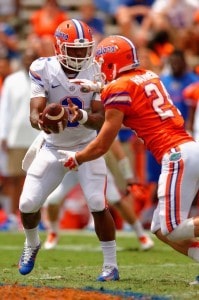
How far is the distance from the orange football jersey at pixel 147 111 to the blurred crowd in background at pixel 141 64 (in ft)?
9.58

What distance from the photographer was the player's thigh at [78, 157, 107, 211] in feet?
21.3

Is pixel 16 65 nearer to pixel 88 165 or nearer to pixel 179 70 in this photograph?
pixel 179 70

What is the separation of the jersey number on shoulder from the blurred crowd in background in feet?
9.53

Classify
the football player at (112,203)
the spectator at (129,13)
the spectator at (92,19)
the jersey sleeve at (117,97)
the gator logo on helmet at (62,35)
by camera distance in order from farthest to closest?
1. the spectator at (92,19)
2. the spectator at (129,13)
3. the football player at (112,203)
4. the gator logo on helmet at (62,35)
5. the jersey sleeve at (117,97)

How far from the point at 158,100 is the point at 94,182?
2.47 ft

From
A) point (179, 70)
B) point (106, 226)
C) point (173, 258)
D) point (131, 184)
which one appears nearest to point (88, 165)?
point (106, 226)

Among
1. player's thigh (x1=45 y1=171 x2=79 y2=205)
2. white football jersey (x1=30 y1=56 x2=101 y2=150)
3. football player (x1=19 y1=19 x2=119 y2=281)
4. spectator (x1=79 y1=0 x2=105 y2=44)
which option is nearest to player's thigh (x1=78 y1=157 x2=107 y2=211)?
football player (x1=19 y1=19 x2=119 y2=281)

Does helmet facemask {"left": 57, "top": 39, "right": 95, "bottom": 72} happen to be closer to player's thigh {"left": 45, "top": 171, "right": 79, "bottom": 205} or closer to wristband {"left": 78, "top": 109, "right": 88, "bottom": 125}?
wristband {"left": 78, "top": 109, "right": 88, "bottom": 125}

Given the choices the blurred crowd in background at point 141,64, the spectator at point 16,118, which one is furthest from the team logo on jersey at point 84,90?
the spectator at point 16,118

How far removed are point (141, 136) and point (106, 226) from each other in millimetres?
696

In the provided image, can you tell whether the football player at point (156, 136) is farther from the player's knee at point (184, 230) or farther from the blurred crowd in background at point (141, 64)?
the blurred crowd in background at point (141, 64)

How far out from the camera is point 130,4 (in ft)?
42.2

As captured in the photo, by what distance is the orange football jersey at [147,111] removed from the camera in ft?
19.9

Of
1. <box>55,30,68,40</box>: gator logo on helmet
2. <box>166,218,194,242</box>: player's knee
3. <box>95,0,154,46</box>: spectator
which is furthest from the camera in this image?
<box>95,0,154,46</box>: spectator
